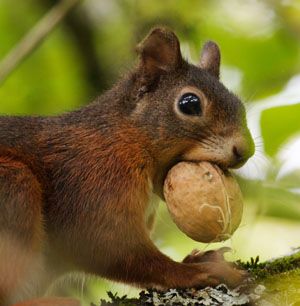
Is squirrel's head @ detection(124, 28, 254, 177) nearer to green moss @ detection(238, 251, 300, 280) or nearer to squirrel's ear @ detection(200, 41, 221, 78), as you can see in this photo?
squirrel's ear @ detection(200, 41, 221, 78)

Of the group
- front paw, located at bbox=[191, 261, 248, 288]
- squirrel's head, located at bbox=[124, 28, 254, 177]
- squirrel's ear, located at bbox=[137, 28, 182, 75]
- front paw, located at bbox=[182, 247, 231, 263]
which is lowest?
front paw, located at bbox=[191, 261, 248, 288]

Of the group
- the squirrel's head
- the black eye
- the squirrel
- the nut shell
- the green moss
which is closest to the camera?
the green moss

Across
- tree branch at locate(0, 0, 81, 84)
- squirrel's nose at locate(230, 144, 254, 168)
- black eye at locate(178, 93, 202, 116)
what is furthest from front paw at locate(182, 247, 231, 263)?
tree branch at locate(0, 0, 81, 84)

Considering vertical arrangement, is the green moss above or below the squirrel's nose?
below

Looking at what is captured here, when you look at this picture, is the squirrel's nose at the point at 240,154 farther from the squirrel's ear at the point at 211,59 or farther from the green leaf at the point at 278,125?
the squirrel's ear at the point at 211,59

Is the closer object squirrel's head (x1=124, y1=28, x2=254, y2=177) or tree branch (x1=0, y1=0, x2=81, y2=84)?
squirrel's head (x1=124, y1=28, x2=254, y2=177)

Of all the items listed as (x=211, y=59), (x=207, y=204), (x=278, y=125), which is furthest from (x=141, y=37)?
(x=207, y=204)

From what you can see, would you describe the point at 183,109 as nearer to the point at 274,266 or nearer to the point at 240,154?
the point at 240,154

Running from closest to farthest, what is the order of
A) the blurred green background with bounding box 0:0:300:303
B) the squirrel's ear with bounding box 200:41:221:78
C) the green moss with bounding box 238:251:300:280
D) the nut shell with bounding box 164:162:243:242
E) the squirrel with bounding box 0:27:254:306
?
the green moss with bounding box 238:251:300:280, the nut shell with bounding box 164:162:243:242, the squirrel with bounding box 0:27:254:306, the squirrel's ear with bounding box 200:41:221:78, the blurred green background with bounding box 0:0:300:303
